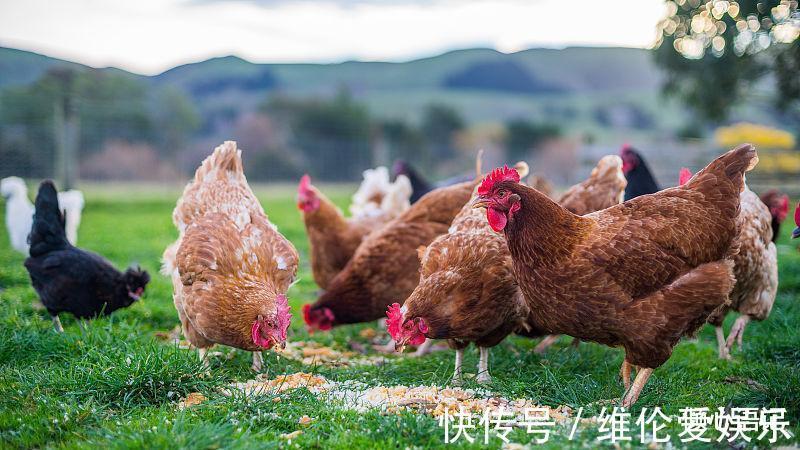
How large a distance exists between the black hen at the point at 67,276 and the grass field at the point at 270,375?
0.21m

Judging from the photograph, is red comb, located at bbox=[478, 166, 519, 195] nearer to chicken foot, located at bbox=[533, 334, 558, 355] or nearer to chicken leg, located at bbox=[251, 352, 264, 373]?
chicken foot, located at bbox=[533, 334, 558, 355]

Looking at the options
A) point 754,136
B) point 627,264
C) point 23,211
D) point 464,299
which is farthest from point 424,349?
→ point 754,136

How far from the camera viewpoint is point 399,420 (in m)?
3.30

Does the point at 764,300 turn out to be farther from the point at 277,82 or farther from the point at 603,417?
the point at 277,82

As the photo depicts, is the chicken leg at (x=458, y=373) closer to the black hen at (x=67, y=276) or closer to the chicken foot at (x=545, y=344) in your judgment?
the chicken foot at (x=545, y=344)

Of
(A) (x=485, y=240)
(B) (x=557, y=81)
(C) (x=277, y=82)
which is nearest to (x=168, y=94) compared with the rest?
(C) (x=277, y=82)

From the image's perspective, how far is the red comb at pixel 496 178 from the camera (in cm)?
383

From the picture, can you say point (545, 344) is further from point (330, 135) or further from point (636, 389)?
point (330, 135)

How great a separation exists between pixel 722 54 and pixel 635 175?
12.4 m

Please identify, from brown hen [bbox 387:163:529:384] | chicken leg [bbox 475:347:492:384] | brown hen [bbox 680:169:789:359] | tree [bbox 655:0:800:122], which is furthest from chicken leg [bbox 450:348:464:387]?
tree [bbox 655:0:800:122]

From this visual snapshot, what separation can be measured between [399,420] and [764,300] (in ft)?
11.8

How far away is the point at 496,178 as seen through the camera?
12.8 feet

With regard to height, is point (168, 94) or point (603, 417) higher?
point (168, 94)

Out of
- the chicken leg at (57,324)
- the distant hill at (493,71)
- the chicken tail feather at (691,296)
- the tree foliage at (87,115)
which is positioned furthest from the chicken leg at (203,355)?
the distant hill at (493,71)
